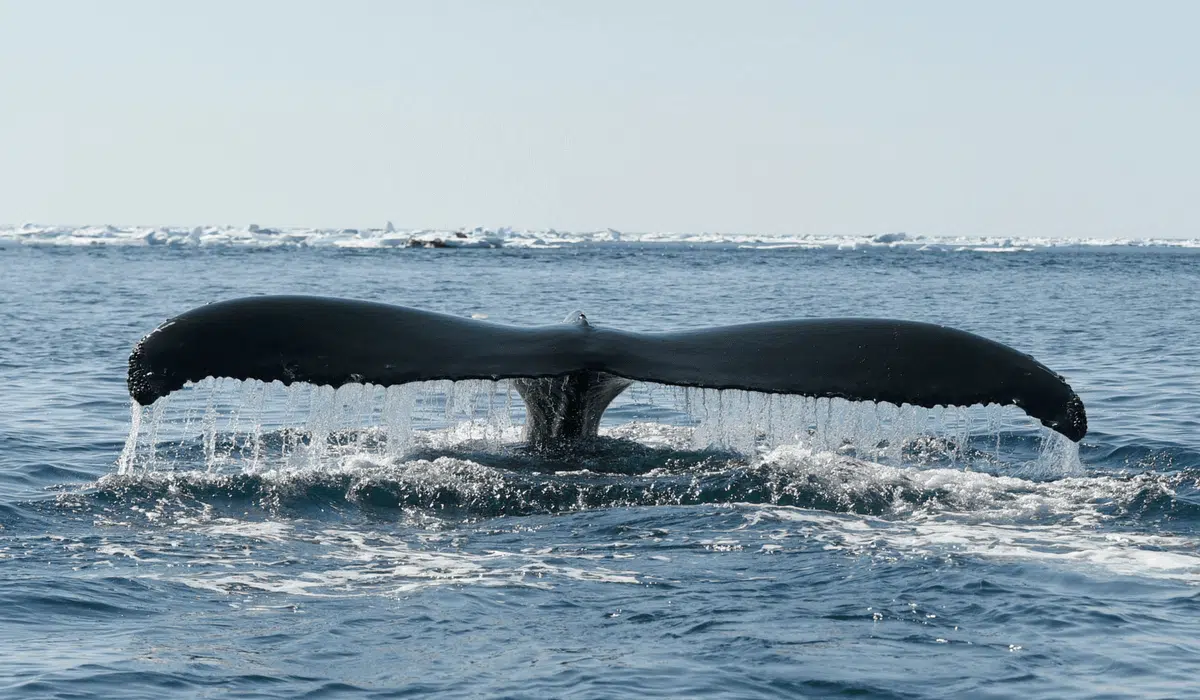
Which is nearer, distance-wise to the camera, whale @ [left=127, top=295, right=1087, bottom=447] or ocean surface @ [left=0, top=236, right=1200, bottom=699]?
ocean surface @ [left=0, top=236, right=1200, bottom=699]

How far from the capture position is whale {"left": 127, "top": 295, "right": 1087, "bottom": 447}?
5.66m

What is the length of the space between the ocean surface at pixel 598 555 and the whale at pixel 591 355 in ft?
0.61

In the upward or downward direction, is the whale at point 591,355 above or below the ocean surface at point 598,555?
above

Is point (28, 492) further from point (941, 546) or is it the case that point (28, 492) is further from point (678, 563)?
point (941, 546)

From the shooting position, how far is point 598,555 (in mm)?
5832

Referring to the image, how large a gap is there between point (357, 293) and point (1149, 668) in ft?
89.4

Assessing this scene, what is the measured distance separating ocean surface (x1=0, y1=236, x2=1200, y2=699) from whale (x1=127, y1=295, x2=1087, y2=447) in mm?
186

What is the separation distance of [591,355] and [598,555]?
3.09 ft

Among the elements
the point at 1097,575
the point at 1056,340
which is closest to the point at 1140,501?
the point at 1097,575

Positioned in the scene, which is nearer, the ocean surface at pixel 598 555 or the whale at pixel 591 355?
the ocean surface at pixel 598 555

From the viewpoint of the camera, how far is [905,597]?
5160 mm

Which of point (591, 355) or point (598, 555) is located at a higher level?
point (591, 355)

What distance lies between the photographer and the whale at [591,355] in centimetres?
566

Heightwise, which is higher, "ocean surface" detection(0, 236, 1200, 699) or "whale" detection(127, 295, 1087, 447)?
"whale" detection(127, 295, 1087, 447)
